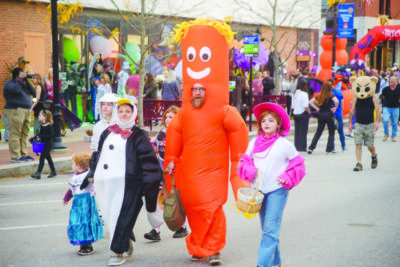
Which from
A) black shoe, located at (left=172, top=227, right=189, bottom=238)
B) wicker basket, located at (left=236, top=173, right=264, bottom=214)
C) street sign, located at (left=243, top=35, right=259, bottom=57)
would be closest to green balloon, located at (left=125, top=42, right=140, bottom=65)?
street sign, located at (left=243, top=35, right=259, bottom=57)

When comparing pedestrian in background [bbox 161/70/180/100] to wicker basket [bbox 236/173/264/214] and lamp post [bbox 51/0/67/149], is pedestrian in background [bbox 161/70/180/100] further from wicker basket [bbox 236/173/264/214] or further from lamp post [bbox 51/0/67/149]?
wicker basket [bbox 236/173/264/214]

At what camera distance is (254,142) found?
205 inches

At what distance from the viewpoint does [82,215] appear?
576 cm

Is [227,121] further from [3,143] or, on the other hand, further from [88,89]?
[88,89]

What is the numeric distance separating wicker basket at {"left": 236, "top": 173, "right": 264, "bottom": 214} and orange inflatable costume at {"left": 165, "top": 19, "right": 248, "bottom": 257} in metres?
0.81

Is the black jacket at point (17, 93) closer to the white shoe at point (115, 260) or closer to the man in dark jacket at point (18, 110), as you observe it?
the man in dark jacket at point (18, 110)

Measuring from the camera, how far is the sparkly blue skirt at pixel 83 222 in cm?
573

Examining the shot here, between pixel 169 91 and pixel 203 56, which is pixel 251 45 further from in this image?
pixel 203 56

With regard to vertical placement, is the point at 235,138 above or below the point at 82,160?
above

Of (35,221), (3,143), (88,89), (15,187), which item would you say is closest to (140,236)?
(35,221)

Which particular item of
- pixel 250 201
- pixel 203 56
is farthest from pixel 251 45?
pixel 250 201

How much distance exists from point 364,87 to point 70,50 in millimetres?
12012

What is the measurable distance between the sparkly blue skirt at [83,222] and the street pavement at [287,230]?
0.22m

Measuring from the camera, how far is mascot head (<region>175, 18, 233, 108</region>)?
19.1 ft
